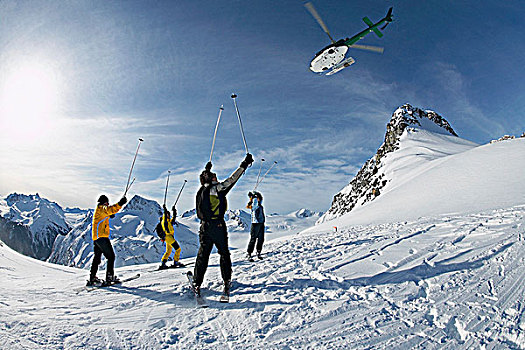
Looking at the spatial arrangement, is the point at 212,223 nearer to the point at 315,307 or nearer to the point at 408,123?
the point at 315,307

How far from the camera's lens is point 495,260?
5.37 meters

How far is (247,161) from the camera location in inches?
216

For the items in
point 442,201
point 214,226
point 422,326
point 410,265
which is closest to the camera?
point 422,326

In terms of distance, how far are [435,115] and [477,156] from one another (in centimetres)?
8347

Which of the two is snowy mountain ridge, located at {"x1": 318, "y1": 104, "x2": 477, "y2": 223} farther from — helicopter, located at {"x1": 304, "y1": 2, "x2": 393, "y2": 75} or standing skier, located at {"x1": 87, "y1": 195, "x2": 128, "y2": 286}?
standing skier, located at {"x1": 87, "y1": 195, "x2": 128, "y2": 286}

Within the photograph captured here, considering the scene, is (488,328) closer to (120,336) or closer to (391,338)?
(391,338)

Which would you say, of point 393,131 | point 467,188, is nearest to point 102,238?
point 467,188

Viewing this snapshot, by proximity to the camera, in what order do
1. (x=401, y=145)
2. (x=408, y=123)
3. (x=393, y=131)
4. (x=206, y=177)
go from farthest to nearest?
(x=393, y=131) < (x=408, y=123) < (x=401, y=145) < (x=206, y=177)

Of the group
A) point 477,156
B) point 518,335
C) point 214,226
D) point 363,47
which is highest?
point 363,47

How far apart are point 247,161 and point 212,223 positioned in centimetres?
143

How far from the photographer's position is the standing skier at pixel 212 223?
511 cm

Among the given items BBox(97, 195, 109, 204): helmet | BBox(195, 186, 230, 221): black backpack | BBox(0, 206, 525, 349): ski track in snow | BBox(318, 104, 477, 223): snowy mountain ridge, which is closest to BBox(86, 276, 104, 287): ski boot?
BBox(0, 206, 525, 349): ski track in snow

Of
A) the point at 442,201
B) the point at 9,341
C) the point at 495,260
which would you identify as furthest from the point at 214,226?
the point at 442,201

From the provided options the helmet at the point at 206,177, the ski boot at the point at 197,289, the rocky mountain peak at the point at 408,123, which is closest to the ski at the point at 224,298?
the ski boot at the point at 197,289
